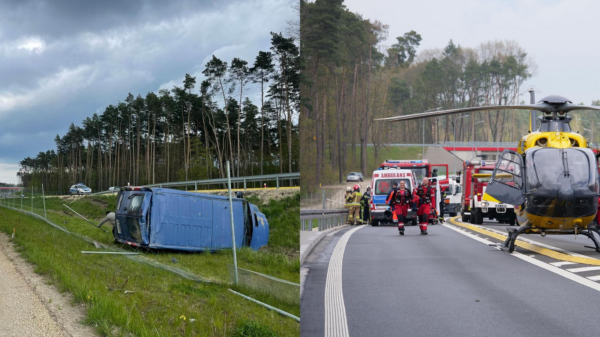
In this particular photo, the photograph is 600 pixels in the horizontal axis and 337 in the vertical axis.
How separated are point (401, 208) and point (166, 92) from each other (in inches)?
88.6

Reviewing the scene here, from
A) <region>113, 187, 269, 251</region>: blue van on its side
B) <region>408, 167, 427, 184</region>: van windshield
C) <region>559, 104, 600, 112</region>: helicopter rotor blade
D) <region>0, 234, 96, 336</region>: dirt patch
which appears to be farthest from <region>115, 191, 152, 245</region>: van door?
<region>559, 104, 600, 112</region>: helicopter rotor blade

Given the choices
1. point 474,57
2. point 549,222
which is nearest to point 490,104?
point 474,57

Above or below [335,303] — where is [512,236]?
above

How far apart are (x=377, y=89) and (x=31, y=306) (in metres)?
2.88

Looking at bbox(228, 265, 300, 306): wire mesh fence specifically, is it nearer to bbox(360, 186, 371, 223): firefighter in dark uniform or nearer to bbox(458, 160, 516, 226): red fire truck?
bbox(360, 186, 371, 223): firefighter in dark uniform

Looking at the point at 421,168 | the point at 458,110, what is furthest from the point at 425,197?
the point at 458,110

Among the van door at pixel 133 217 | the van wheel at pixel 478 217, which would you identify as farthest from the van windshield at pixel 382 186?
the van door at pixel 133 217

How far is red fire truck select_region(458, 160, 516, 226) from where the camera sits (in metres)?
3.39

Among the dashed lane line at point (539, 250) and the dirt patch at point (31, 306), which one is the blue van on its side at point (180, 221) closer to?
the dirt patch at point (31, 306)

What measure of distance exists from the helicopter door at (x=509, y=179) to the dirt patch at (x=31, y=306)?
9.50 ft

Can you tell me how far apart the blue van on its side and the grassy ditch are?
9cm

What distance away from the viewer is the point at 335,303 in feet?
9.80

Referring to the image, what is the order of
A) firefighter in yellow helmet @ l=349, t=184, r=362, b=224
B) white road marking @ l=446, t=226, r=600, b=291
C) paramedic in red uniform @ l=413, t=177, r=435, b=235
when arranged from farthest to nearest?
paramedic in red uniform @ l=413, t=177, r=435, b=235 < firefighter in yellow helmet @ l=349, t=184, r=362, b=224 < white road marking @ l=446, t=226, r=600, b=291

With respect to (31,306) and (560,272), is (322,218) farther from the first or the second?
(31,306)
